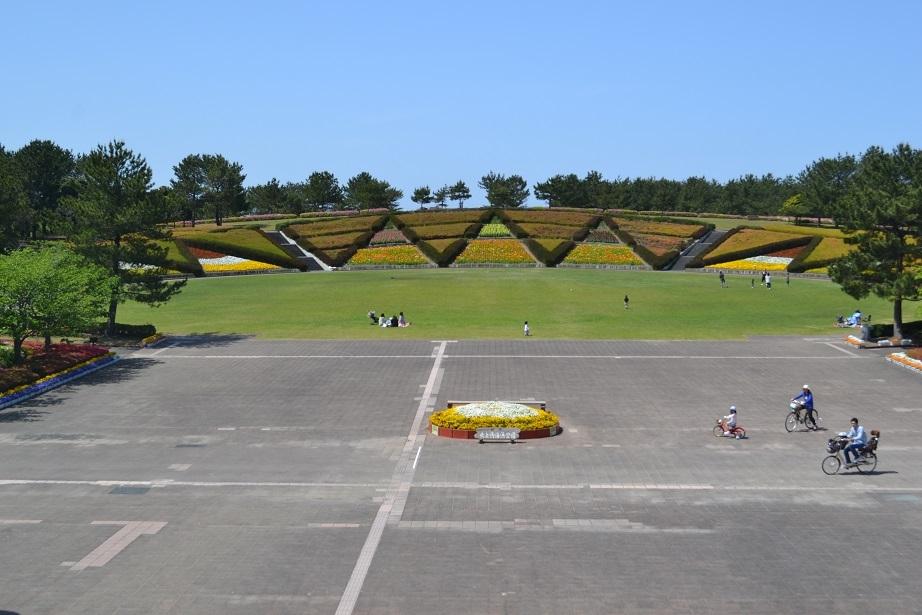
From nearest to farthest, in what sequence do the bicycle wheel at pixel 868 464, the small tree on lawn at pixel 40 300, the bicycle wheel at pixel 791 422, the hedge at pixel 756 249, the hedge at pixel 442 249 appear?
the bicycle wheel at pixel 868 464, the bicycle wheel at pixel 791 422, the small tree on lawn at pixel 40 300, the hedge at pixel 756 249, the hedge at pixel 442 249

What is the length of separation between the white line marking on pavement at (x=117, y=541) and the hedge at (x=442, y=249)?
70.3 meters

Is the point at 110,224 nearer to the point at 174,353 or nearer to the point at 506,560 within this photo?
the point at 174,353

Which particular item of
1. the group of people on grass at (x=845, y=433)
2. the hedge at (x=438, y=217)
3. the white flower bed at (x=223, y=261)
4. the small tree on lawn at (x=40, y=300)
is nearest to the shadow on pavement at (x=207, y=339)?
the small tree on lawn at (x=40, y=300)

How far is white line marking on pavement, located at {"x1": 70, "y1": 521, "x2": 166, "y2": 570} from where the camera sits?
695 inches

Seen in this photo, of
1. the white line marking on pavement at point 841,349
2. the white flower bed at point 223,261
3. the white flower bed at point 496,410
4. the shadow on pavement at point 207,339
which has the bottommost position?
the white flower bed at point 496,410

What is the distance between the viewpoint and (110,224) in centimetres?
4672

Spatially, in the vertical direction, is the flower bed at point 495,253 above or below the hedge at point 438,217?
below

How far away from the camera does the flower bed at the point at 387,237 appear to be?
9681 cm

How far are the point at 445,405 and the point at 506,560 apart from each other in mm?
14682

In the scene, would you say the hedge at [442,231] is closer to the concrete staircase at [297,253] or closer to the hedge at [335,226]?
the hedge at [335,226]

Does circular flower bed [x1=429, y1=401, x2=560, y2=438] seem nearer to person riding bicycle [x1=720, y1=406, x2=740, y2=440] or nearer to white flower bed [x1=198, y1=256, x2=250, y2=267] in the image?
person riding bicycle [x1=720, y1=406, x2=740, y2=440]

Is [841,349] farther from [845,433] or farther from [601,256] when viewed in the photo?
[601,256]

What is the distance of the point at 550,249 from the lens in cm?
9106

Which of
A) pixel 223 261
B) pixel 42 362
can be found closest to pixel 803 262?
pixel 223 261
